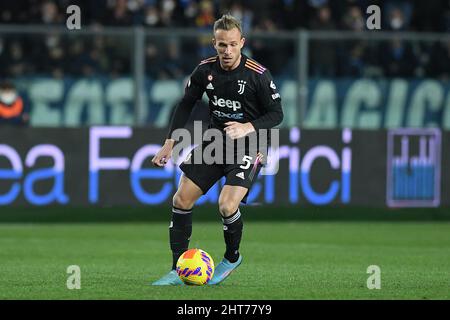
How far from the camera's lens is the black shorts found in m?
9.50

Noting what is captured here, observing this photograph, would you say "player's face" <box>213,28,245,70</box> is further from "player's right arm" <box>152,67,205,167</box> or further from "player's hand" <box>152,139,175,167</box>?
"player's hand" <box>152,139,175,167</box>

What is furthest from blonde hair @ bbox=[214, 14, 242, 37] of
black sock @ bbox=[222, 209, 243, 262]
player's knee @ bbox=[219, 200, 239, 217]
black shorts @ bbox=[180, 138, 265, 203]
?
black sock @ bbox=[222, 209, 243, 262]

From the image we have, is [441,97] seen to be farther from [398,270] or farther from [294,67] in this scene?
[398,270]

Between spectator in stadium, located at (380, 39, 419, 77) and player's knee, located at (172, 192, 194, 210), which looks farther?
spectator in stadium, located at (380, 39, 419, 77)

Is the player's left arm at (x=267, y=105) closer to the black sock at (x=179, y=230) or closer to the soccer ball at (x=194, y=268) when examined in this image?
the black sock at (x=179, y=230)

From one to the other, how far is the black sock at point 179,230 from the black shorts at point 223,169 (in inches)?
11.2

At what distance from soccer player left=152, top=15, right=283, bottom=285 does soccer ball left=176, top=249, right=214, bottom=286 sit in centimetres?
18

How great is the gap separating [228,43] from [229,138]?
0.87m

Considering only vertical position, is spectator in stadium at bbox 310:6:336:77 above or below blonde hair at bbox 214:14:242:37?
below

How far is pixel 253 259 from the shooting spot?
39.8 ft

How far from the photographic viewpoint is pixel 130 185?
16875 mm

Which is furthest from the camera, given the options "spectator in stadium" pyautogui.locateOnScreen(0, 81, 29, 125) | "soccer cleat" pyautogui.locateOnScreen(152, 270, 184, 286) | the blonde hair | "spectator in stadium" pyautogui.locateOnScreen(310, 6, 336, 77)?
"spectator in stadium" pyautogui.locateOnScreen(310, 6, 336, 77)

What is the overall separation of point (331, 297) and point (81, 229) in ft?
Result: 25.9
